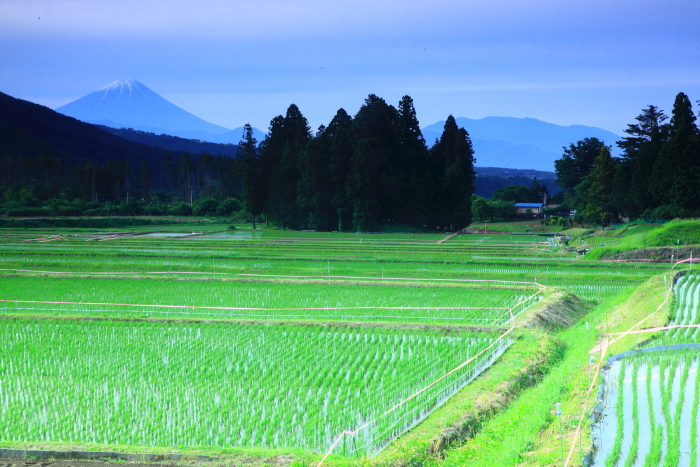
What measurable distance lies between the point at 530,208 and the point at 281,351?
7028 cm

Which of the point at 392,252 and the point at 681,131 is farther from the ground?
the point at 681,131

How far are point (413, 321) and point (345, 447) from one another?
23.5 ft

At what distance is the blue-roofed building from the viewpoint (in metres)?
75.9

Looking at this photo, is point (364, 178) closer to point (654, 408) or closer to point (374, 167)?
point (374, 167)

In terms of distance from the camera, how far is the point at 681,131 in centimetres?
3672

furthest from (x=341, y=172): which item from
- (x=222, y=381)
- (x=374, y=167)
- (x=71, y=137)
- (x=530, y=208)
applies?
(x=71, y=137)

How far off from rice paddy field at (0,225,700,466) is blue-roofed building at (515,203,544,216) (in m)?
53.1

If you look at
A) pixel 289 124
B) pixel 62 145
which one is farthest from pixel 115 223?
pixel 62 145

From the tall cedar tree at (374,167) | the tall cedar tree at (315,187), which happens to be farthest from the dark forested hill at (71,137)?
the tall cedar tree at (374,167)

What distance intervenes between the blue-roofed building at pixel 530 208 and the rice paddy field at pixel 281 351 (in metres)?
53.1

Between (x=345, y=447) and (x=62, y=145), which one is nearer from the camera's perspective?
(x=345, y=447)

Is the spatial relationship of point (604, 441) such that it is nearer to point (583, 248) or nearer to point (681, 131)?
point (583, 248)

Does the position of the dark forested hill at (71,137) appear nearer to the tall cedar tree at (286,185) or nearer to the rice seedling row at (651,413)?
the tall cedar tree at (286,185)

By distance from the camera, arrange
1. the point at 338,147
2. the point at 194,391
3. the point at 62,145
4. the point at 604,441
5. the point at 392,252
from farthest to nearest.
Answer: the point at 62,145, the point at 338,147, the point at 392,252, the point at 194,391, the point at 604,441
